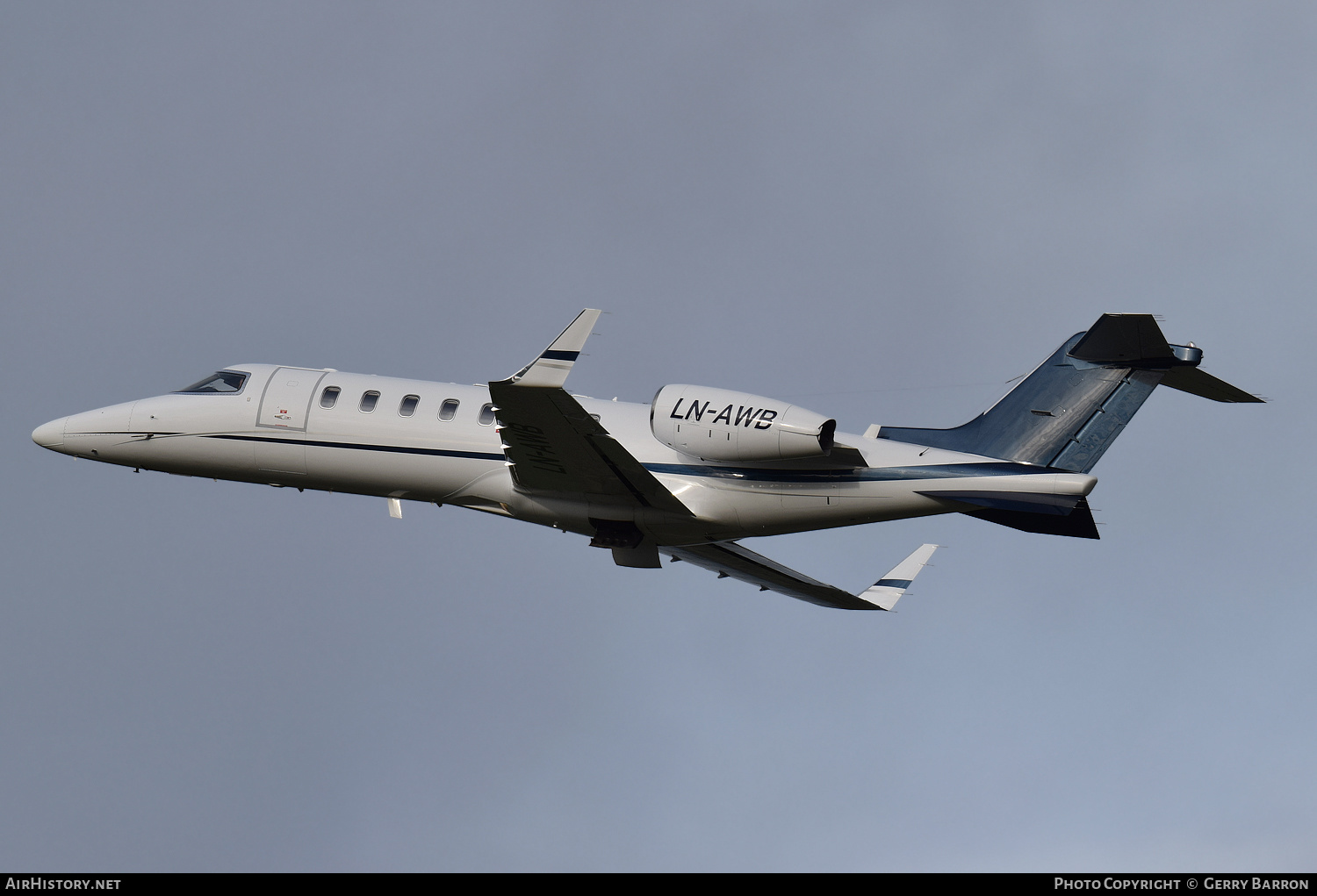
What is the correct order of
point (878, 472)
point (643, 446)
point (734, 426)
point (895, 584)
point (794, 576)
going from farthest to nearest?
point (895, 584), point (794, 576), point (643, 446), point (878, 472), point (734, 426)

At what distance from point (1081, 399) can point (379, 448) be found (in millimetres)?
12887

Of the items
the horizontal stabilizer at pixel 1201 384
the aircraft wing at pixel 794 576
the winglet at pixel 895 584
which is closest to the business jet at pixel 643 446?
the horizontal stabilizer at pixel 1201 384

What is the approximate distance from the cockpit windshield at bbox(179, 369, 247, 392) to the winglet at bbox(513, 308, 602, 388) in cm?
866

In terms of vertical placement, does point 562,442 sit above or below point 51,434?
below

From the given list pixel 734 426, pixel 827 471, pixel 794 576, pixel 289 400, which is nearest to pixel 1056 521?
pixel 827 471

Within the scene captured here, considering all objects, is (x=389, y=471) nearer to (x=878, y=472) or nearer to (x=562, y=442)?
(x=562, y=442)

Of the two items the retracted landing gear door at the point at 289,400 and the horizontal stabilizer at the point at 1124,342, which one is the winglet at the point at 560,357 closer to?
the retracted landing gear door at the point at 289,400

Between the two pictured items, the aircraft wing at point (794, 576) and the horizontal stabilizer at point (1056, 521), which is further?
the aircraft wing at point (794, 576)

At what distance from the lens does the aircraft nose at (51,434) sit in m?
27.4

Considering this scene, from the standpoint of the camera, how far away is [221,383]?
88.7 feet

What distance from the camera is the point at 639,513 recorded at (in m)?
23.9

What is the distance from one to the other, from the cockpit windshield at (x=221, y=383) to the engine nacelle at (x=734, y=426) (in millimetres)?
9751

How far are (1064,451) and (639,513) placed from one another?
7.51m
